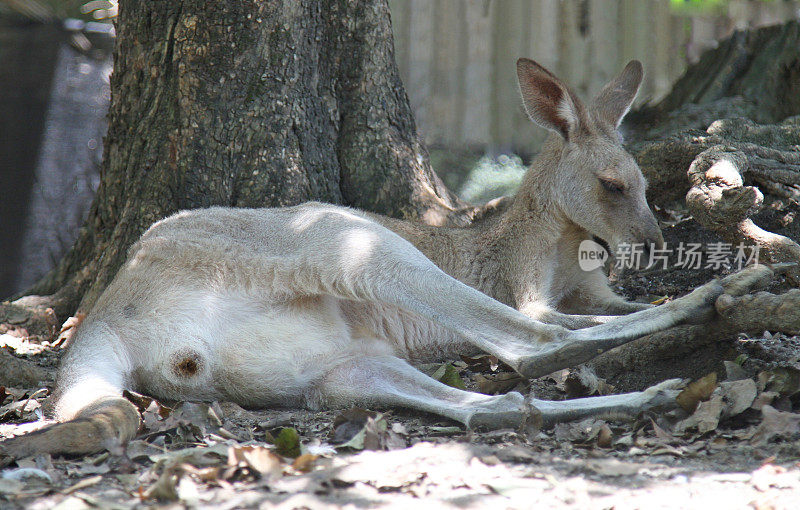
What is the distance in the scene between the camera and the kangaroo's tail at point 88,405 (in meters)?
2.48

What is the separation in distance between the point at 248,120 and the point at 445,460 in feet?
8.94

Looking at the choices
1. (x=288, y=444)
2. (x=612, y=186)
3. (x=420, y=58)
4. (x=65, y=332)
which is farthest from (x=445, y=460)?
(x=420, y=58)

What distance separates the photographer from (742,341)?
11.6ft

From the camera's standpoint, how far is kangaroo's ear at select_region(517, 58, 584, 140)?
4266 millimetres

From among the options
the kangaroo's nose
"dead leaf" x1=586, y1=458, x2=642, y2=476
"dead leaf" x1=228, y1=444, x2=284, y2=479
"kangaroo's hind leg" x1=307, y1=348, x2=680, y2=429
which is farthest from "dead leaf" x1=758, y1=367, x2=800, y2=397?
"dead leaf" x1=228, y1=444, x2=284, y2=479

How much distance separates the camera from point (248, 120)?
4.49 metres

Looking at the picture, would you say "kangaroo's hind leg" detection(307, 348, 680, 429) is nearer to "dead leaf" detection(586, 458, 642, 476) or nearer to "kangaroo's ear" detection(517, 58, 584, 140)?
"dead leaf" detection(586, 458, 642, 476)

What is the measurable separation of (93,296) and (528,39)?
6.03 meters

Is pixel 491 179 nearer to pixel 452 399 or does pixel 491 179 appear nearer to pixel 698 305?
pixel 698 305

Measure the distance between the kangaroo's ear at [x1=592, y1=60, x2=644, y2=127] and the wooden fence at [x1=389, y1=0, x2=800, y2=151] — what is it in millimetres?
3936

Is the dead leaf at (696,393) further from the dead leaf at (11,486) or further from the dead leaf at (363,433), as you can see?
the dead leaf at (11,486)

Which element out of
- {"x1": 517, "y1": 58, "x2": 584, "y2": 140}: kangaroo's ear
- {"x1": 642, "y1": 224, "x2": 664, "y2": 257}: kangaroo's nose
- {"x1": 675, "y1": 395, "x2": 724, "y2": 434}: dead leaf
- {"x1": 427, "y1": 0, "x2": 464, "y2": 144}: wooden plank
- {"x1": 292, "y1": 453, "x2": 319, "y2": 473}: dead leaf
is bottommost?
{"x1": 292, "y1": 453, "x2": 319, "y2": 473}: dead leaf

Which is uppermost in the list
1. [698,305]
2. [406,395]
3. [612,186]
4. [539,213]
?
[612,186]

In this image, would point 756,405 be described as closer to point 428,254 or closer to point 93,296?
point 428,254
